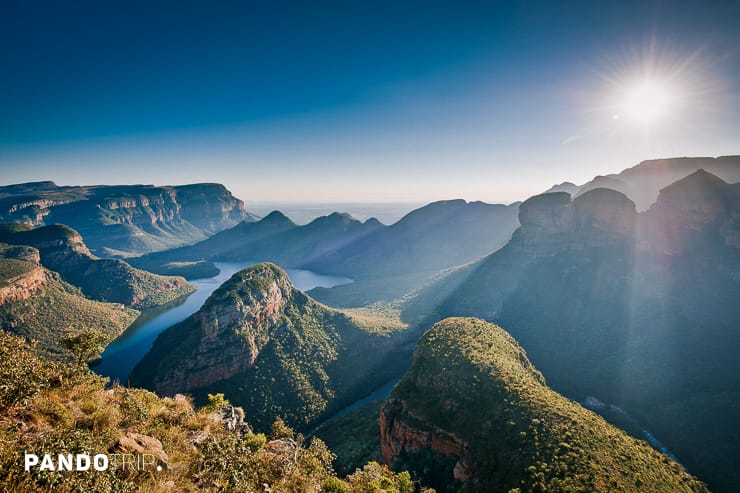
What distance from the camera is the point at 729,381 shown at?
2301 inches

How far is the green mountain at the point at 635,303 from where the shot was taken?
56.6m

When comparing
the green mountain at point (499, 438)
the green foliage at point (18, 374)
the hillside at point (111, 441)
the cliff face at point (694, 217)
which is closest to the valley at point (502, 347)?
the green mountain at point (499, 438)

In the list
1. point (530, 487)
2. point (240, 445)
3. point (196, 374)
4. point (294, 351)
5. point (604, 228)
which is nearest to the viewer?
point (240, 445)

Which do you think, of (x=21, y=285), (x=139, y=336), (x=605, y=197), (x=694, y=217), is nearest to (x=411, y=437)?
(x=605, y=197)

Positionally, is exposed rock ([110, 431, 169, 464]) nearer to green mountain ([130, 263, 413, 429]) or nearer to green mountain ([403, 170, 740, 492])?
green mountain ([130, 263, 413, 429])

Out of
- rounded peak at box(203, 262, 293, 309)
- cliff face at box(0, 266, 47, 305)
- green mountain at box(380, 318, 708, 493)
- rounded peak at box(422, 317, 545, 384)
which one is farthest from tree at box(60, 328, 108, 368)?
cliff face at box(0, 266, 47, 305)

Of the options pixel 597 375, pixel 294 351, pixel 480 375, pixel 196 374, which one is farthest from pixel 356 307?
pixel 480 375

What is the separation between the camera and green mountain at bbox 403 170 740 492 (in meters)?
56.6

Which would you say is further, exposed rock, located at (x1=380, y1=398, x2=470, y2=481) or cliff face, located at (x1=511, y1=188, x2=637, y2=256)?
cliff face, located at (x1=511, y1=188, x2=637, y2=256)

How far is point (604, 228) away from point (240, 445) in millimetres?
123618

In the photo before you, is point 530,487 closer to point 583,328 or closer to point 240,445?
point 240,445

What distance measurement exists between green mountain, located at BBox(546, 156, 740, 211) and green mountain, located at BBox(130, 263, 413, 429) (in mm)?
122789

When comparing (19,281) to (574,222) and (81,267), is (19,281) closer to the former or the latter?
(81,267)

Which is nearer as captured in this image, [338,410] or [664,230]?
[338,410]
